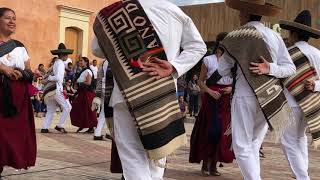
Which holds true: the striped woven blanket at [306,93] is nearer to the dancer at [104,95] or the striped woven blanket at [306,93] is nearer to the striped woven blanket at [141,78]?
the dancer at [104,95]

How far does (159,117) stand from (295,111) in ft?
9.20

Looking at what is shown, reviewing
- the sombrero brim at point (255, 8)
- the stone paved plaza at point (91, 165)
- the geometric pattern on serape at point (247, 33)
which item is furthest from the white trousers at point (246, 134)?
the stone paved plaza at point (91, 165)

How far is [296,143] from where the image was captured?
6008 mm

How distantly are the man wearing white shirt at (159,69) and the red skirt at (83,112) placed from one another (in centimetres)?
898

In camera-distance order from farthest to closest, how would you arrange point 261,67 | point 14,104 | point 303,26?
point 303,26 < point 14,104 < point 261,67

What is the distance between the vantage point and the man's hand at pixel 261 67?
4.85m

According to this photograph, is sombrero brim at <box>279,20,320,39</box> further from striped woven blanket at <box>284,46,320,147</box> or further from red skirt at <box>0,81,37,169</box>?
red skirt at <box>0,81,37,169</box>

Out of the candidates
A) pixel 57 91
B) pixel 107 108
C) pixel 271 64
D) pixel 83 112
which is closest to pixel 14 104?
pixel 107 108

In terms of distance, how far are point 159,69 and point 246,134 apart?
1.52m

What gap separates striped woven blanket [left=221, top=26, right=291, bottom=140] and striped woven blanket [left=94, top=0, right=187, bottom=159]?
1.29m

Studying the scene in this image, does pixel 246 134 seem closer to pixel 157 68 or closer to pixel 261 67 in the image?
pixel 261 67

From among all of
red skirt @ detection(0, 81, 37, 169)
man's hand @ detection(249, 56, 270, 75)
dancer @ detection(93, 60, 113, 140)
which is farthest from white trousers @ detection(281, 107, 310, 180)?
→ red skirt @ detection(0, 81, 37, 169)

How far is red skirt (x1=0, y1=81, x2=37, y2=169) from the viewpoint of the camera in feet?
18.8

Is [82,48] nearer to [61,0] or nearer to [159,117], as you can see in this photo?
[61,0]
